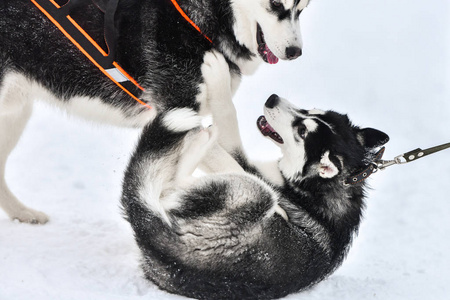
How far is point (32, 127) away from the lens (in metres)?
6.10

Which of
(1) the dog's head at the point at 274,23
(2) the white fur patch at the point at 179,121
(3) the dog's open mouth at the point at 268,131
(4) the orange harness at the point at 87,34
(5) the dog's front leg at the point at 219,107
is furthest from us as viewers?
(3) the dog's open mouth at the point at 268,131

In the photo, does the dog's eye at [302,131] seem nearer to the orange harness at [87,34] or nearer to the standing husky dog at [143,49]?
the standing husky dog at [143,49]

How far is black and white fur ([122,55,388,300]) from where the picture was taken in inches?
115

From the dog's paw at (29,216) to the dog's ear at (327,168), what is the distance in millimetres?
2002

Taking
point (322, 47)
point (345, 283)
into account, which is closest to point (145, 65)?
point (345, 283)

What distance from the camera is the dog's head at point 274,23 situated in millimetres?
3232

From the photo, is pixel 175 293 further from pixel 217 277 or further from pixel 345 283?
pixel 345 283

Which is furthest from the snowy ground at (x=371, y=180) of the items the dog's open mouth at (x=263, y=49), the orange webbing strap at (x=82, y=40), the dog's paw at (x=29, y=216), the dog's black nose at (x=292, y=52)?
the dog's black nose at (x=292, y=52)

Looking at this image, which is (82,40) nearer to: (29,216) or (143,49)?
(143,49)

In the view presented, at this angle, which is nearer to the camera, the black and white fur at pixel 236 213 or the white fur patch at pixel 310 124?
the black and white fur at pixel 236 213

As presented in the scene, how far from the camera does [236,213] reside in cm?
304

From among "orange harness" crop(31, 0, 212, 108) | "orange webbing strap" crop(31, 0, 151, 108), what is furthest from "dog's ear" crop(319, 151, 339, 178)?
"orange webbing strap" crop(31, 0, 151, 108)

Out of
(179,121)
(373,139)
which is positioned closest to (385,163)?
(373,139)

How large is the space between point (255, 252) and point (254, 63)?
130 cm
